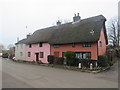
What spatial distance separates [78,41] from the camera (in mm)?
20703

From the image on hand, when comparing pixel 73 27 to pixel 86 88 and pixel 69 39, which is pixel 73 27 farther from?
pixel 86 88

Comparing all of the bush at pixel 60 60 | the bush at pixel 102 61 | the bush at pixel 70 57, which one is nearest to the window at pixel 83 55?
the bush at pixel 70 57

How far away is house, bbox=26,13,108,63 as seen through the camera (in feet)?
64.0

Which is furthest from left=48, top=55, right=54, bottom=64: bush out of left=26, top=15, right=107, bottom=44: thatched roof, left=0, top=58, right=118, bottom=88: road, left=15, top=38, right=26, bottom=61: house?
left=15, top=38, right=26, bottom=61: house

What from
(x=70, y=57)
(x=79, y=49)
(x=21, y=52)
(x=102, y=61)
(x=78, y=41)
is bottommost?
(x=102, y=61)

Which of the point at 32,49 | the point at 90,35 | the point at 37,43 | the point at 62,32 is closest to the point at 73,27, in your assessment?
the point at 62,32

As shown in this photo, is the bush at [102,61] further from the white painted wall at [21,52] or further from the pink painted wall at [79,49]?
the white painted wall at [21,52]

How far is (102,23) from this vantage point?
20.7 m

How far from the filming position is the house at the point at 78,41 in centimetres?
1950

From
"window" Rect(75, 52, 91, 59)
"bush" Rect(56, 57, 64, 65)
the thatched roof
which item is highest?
the thatched roof

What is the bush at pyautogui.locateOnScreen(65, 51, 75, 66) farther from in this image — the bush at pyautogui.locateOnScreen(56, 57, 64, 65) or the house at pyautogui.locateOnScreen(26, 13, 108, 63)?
the bush at pyautogui.locateOnScreen(56, 57, 64, 65)

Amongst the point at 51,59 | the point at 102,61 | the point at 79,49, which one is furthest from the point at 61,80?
the point at 51,59

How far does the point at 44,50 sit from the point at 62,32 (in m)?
5.66

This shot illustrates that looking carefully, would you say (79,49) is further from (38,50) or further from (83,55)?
(38,50)
